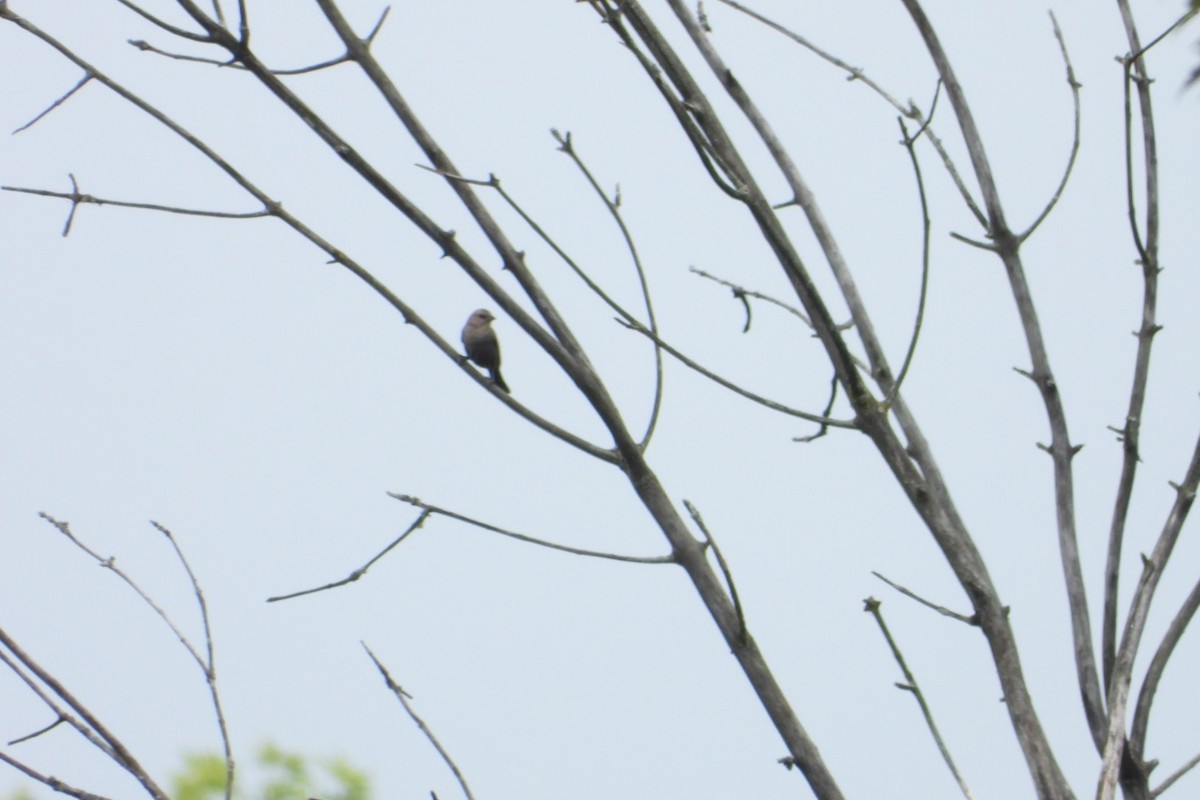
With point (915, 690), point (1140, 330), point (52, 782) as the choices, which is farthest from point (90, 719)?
point (1140, 330)

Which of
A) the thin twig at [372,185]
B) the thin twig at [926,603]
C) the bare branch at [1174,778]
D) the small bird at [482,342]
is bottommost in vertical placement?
the bare branch at [1174,778]

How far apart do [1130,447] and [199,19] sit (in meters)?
1.59

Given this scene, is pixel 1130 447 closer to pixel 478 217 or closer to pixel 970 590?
pixel 970 590

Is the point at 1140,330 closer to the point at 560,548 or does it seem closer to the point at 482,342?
the point at 560,548

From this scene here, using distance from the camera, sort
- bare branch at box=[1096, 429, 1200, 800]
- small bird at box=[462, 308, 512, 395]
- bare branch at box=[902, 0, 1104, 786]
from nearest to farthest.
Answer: bare branch at box=[1096, 429, 1200, 800]
bare branch at box=[902, 0, 1104, 786]
small bird at box=[462, 308, 512, 395]

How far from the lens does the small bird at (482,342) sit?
279 inches

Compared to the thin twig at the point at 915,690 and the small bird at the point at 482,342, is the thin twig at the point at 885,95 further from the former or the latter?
the small bird at the point at 482,342

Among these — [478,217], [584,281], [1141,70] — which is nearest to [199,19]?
[478,217]

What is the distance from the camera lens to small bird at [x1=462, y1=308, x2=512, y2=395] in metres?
7.09

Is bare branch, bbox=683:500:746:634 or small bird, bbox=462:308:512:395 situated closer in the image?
bare branch, bbox=683:500:746:634

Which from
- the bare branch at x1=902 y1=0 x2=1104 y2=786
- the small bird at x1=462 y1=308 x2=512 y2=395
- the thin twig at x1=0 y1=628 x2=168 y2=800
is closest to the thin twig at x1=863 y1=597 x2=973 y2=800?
the bare branch at x1=902 y1=0 x2=1104 y2=786

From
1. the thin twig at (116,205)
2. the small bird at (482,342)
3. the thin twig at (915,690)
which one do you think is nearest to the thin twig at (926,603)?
the thin twig at (915,690)

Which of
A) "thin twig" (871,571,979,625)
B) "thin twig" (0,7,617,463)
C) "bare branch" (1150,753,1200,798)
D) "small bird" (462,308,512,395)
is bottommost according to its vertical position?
"bare branch" (1150,753,1200,798)

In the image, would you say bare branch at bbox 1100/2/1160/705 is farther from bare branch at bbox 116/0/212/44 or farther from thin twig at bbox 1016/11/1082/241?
bare branch at bbox 116/0/212/44
